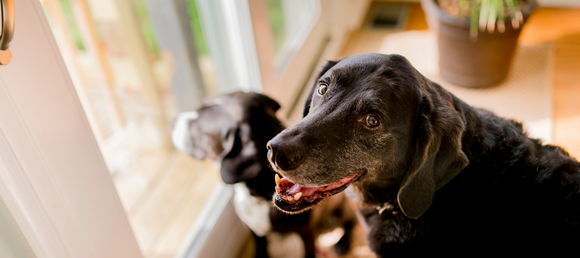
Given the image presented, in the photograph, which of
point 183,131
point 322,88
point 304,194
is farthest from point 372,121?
point 183,131

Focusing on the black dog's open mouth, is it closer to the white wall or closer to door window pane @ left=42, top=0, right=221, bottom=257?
the white wall

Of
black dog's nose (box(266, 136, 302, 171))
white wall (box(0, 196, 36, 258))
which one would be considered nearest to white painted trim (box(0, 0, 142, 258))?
white wall (box(0, 196, 36, 258))

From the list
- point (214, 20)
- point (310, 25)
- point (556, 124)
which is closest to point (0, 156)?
point (214, 20)

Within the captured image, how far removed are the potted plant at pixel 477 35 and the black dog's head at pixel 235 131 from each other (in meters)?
1.49

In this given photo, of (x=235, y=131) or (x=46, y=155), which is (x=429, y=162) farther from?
(x=46, y=155)

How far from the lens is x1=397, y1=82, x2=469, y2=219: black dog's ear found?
109cm

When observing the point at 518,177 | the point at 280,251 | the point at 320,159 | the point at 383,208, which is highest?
the point at 320,159

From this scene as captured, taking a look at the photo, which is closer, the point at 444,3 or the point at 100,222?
the point at 100,222

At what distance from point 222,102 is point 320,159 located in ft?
2.23

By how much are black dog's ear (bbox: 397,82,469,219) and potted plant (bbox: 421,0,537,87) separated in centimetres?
151

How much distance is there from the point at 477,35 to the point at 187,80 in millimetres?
1758

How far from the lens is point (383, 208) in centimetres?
133

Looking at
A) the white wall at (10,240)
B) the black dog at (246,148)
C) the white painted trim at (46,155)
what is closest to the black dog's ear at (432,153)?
the black dog at (246,148)

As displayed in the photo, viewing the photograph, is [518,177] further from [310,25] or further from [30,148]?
[310,25]
